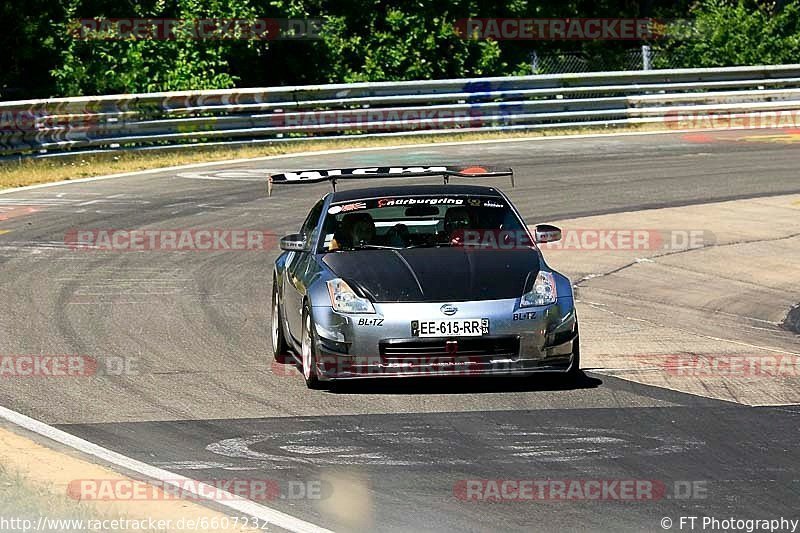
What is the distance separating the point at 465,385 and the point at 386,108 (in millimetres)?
19223

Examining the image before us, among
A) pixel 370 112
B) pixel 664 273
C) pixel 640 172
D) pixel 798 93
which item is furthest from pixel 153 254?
pixel 798 93

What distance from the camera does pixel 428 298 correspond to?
975 cm

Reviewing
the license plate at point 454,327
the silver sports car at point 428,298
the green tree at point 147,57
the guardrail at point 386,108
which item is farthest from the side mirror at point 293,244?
the green tree at point 147,57

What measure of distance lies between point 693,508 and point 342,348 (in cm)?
340

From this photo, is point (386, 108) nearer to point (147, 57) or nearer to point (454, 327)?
point (147, 57)

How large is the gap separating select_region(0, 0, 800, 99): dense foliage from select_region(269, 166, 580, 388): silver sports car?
71.0 ft

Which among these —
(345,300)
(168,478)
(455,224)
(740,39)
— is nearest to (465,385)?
(345,300)

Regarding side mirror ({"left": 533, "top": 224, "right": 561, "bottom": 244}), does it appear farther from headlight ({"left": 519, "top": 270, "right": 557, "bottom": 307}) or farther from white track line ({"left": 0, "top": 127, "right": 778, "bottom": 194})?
white track line ({"left": 0, "top": 127, "right": 778, "bottom": 194})

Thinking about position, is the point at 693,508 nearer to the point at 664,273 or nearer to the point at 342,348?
the point at 342,348

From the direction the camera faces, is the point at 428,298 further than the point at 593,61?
No

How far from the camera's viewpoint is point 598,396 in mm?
9781

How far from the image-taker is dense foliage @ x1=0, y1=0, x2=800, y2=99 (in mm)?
32031

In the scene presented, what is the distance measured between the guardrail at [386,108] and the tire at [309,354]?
1536 cm

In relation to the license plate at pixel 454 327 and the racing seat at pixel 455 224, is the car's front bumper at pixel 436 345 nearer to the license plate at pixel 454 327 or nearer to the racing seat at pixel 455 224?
the license plate at pixel 454 327
